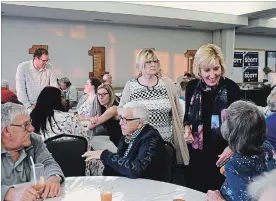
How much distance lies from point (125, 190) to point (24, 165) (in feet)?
1.95

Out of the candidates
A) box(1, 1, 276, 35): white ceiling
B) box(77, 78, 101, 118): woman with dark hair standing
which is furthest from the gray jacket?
box(1, 1, 276, 35): white ceiling

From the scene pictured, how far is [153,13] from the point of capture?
8195 millimetres

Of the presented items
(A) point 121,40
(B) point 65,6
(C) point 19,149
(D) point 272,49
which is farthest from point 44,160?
(D) point 272,49

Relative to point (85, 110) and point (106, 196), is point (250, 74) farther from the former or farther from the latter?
point (106, 196)

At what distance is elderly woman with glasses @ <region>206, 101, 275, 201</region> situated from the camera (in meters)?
1.53

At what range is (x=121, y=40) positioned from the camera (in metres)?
9.76

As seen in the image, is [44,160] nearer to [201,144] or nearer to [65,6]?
[201,144]

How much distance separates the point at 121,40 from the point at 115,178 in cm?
798

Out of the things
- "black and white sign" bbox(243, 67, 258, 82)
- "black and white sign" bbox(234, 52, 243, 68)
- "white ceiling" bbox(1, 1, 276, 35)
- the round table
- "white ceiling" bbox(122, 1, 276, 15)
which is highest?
"white ceiling" bbox(122, 1, 276, 15)

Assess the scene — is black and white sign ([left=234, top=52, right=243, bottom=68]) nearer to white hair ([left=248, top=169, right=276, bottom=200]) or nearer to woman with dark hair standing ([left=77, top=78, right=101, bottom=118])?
woman with dark hair standing ([left=77, top=78, right=101, bottom=118])

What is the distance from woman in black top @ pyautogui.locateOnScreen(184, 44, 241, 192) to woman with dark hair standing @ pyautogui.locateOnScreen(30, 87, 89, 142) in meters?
1.12

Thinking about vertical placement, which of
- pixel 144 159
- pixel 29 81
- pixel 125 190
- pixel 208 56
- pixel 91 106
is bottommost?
pixel 125 190

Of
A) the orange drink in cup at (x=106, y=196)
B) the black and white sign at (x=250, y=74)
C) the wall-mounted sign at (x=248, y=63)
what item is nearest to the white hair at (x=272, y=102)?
the orange drink in cup at (x=106, y=196)

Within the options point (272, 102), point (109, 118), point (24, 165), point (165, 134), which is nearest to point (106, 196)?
point (24, 165)
